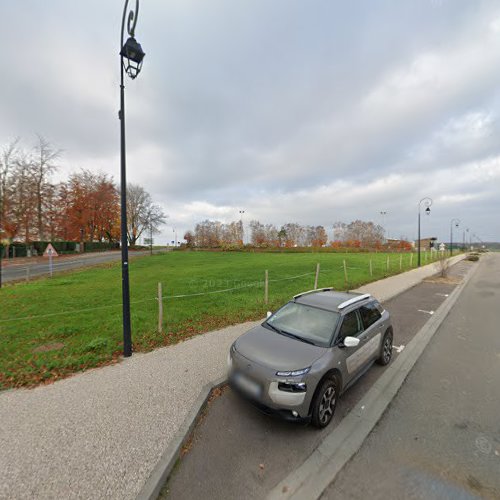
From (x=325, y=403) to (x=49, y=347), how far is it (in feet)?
19.1

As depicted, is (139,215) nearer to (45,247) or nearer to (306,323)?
(45,247)

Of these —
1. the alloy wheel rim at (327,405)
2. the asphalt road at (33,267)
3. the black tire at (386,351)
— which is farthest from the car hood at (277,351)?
the asphalt road at (33,267)

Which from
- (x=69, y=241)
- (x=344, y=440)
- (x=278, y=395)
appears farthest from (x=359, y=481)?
(x=69, y=241)

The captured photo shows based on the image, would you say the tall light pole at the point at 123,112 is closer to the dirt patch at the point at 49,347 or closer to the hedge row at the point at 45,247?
the dirt patch at the point at 49,347

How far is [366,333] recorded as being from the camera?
3.96 metres

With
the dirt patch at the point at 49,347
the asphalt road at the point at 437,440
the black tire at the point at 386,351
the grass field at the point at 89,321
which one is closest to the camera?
the asphalt road at the point at 437,440

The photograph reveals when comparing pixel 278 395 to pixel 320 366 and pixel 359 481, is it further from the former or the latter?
pixel 359 481

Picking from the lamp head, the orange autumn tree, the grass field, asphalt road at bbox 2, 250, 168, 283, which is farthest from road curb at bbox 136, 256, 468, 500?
the orange autumn tree

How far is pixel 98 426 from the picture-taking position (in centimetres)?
287

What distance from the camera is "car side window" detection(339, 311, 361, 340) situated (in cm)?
360

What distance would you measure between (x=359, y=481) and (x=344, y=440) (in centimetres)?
51

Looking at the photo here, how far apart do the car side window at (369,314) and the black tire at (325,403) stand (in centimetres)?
142

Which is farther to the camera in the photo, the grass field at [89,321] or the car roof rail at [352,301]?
the grass field at [89,321]

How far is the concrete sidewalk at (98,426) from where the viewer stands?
2207mm
